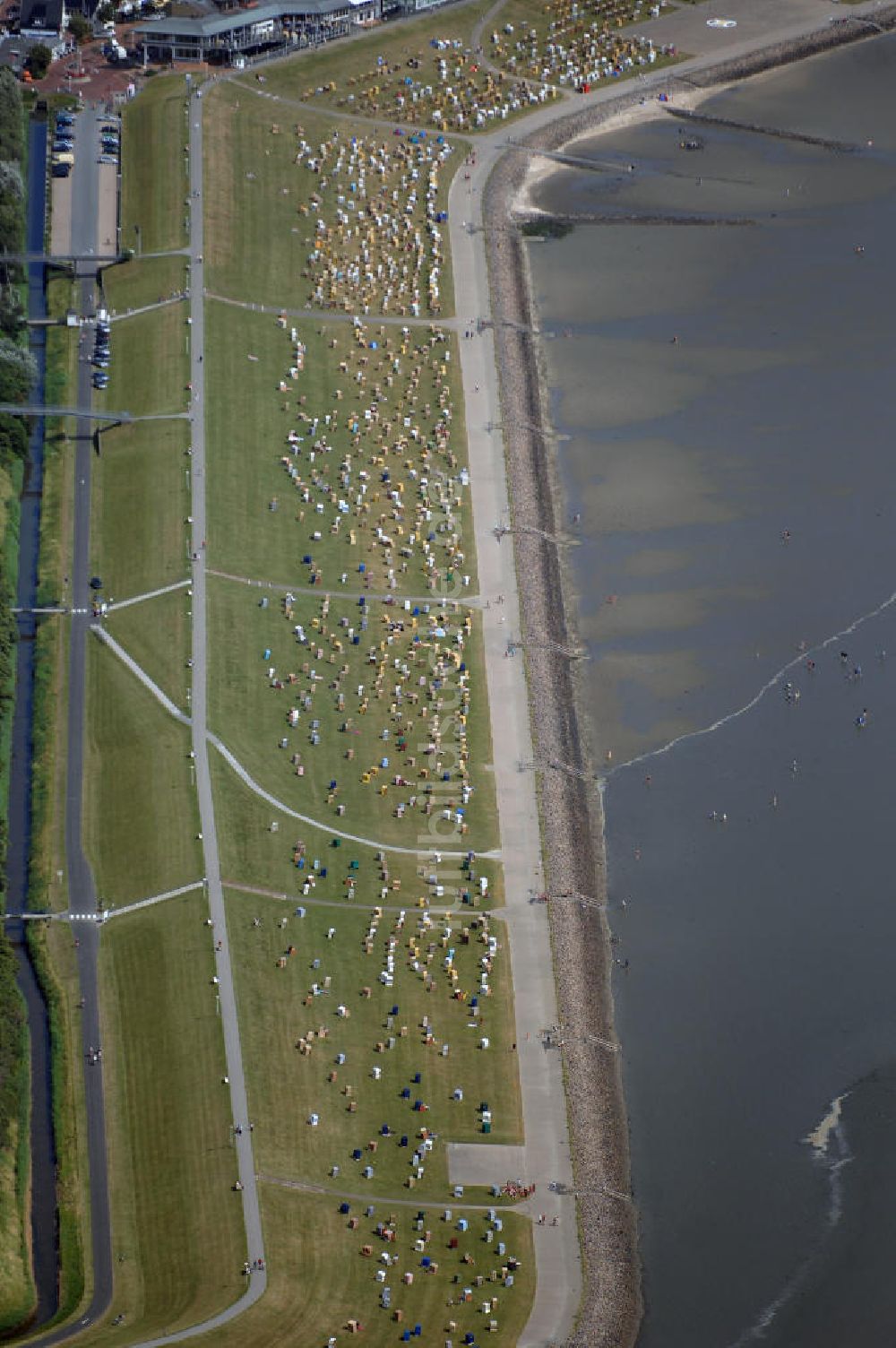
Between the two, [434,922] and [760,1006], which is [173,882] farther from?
[760,1006]

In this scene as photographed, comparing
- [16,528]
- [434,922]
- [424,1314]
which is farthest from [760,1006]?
[16,528]

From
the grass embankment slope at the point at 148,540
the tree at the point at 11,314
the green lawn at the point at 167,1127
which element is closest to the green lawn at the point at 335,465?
the grass embankment slope at the point at 148,540

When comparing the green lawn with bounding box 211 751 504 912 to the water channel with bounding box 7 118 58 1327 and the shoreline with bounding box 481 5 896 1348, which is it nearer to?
the shoreline with bounding box 481 5 896 1348

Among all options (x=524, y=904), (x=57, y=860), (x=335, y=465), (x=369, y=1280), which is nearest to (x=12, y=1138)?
(x=369, y=1280)

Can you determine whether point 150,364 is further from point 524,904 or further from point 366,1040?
point 366,1040

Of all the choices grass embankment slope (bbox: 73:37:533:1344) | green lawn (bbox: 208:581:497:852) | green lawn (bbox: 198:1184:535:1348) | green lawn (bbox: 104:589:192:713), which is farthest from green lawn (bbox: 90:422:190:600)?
green lawn (bbox: 198:1184:535:1348)

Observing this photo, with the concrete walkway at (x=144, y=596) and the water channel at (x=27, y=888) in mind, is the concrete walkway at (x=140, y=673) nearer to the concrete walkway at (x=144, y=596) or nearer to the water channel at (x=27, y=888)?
the concrete walkway at (x=144, y=596)
